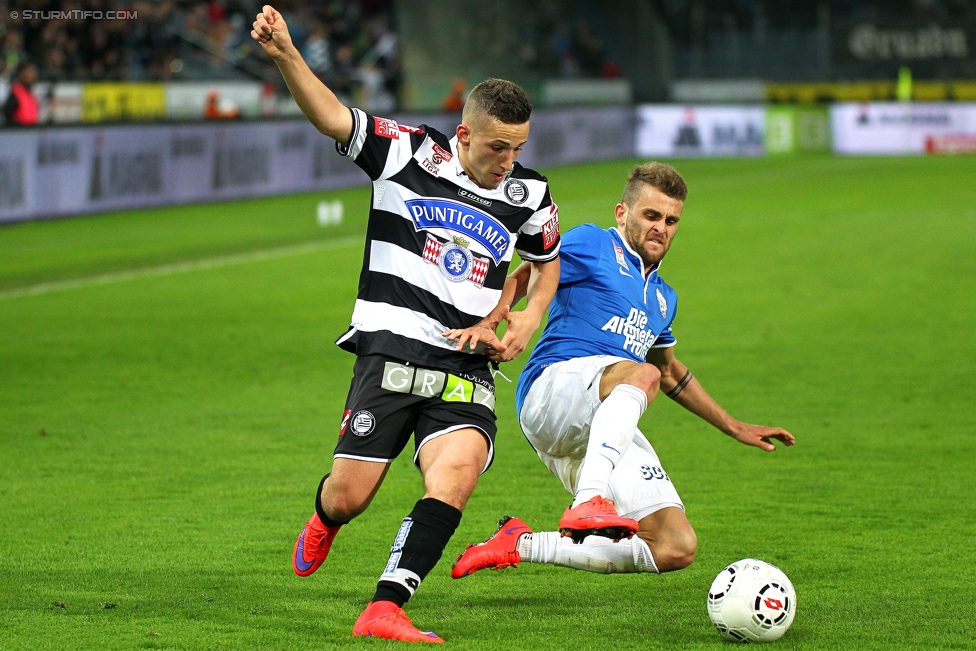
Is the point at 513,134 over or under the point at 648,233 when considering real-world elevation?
over

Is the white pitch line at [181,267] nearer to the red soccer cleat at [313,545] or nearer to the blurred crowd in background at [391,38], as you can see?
the red soccer cleat at [313,545]

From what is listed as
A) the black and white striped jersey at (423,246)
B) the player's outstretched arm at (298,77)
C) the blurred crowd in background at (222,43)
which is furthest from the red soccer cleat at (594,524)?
the blurred crowd in background at (222,43)

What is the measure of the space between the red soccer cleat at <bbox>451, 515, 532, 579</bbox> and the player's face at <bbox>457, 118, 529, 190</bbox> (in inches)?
51.7

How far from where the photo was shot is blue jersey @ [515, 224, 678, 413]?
538cm

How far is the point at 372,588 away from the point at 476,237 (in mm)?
1457

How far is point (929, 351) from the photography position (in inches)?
434

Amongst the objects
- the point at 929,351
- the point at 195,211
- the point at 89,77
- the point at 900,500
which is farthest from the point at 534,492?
the point at 89,77

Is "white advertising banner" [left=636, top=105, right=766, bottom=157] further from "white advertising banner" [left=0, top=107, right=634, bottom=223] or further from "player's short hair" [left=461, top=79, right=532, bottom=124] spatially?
"player's short hair" [left=461, top=79, right=532, bottom=124]

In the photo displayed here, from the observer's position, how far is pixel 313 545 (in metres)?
5.11

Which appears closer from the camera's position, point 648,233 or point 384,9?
point 648,233

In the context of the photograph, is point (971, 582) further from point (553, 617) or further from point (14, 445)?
point (14, 445)

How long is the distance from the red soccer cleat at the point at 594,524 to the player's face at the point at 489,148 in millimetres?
1217

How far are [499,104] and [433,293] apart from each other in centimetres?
70

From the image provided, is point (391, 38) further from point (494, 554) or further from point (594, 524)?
point (594, 524)
